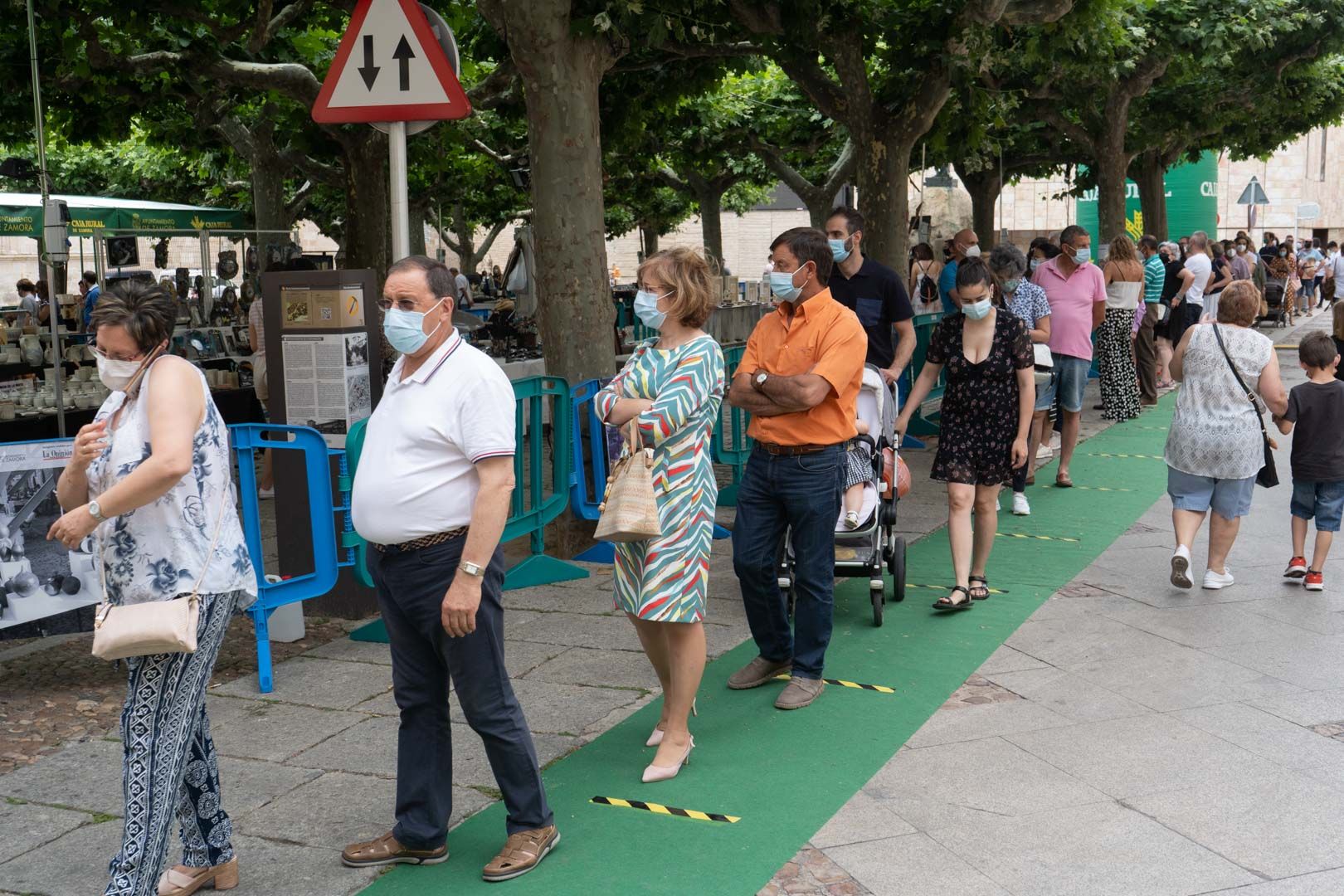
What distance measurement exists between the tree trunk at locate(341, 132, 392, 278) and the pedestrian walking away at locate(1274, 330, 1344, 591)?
31.0ft

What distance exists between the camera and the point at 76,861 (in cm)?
415

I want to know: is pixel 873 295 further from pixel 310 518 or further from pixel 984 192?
pixel 984 192

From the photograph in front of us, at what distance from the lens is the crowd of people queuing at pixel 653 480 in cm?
365

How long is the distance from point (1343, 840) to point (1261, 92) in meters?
21.3

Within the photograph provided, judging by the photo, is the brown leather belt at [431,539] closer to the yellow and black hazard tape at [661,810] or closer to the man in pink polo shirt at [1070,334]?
the yellow and black hazard tape at [661,810]

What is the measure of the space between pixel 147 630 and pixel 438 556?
745 millimetres

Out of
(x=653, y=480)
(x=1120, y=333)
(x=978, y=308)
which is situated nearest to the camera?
(x=653, y=480)

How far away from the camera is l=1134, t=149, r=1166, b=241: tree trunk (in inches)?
1056

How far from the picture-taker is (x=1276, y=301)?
923 inches

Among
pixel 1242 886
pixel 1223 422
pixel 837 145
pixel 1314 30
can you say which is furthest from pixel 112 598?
pixel 837 145

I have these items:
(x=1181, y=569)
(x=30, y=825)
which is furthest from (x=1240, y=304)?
(x=30, y=825)

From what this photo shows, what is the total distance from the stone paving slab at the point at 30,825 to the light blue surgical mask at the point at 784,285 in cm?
294

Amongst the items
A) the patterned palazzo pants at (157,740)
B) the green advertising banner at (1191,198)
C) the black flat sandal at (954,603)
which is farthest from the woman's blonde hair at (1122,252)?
the green advertising banner at (1191,198)

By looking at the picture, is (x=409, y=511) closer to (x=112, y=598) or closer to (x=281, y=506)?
Result: (x=112, y=598)
